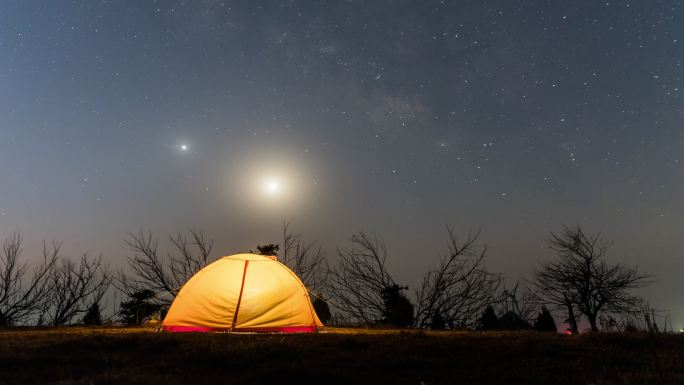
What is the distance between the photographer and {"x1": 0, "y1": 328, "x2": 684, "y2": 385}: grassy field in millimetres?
4238

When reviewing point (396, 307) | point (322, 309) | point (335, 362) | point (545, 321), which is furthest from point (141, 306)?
point (545, 321)

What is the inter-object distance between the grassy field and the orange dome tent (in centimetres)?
249

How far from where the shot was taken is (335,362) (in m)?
5.04

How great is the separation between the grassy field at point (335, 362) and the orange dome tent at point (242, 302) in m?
2.49

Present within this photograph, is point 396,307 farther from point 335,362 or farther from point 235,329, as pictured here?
point 335,362

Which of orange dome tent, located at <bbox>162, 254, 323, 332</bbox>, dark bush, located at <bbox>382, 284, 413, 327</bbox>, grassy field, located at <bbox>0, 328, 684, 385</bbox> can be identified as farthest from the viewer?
dark bush, located at <bbox>382, 284, 413, 327</bbox>

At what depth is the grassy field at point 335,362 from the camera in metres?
4.24

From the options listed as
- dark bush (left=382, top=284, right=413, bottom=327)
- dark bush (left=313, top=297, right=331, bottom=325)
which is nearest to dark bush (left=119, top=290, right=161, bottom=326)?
dark bush (left=313, top=297, right=331, bottom=325)

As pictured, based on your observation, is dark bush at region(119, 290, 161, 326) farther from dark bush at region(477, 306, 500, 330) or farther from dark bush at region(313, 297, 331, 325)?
dark bush at region(477, 306, 500, 330)

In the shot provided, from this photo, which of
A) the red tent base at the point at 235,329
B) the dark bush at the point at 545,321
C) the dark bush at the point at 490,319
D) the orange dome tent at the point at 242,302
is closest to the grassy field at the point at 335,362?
the red tent base at the point at 235,329

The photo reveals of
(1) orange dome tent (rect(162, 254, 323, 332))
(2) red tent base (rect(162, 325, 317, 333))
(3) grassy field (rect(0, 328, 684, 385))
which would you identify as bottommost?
(3) grassy field (rect(0, 328, 684, 385))

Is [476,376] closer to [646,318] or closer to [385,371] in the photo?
[385,371]

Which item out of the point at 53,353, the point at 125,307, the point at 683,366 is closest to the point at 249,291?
the point at 53,353

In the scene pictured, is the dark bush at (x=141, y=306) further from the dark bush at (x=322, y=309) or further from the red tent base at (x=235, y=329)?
the red tent base at (x=235, y=329)
